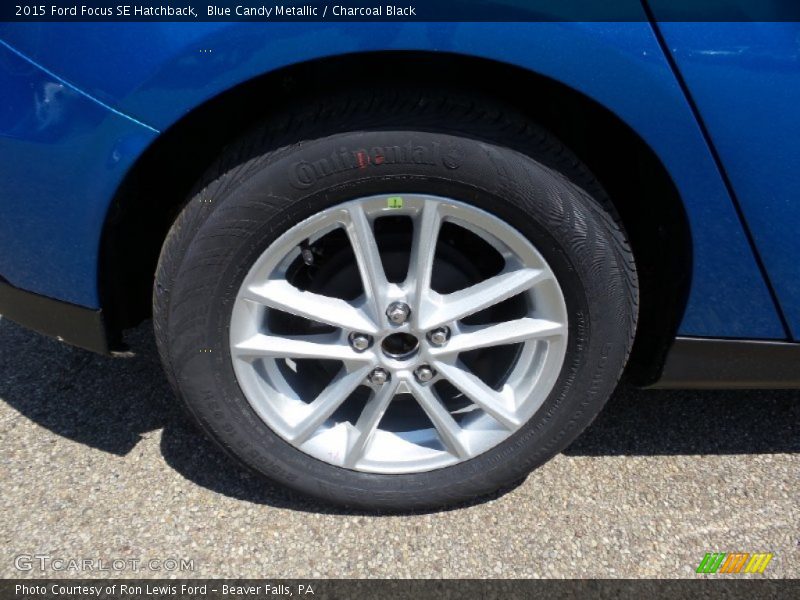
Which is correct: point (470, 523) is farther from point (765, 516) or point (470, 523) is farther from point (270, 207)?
point (270, 207)

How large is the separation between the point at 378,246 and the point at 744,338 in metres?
0.94

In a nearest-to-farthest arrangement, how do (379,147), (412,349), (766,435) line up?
1. (379,147)
2. (412,349)
3. (766,435)

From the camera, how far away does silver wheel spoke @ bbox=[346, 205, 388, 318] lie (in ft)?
5.16

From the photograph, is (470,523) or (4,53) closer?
(4,53)

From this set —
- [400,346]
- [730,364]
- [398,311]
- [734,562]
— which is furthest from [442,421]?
[734,562]

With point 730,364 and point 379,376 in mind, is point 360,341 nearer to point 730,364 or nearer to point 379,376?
point 379,376

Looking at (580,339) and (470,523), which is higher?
(580,339)

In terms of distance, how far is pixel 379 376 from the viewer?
178 centimetres

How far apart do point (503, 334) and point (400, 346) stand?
262mm

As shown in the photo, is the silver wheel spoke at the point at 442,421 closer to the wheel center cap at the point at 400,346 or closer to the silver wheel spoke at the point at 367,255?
the wheel center cap at the point at 400,346

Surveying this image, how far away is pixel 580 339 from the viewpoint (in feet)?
5.62

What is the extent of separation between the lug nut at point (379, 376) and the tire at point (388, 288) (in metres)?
0.01
